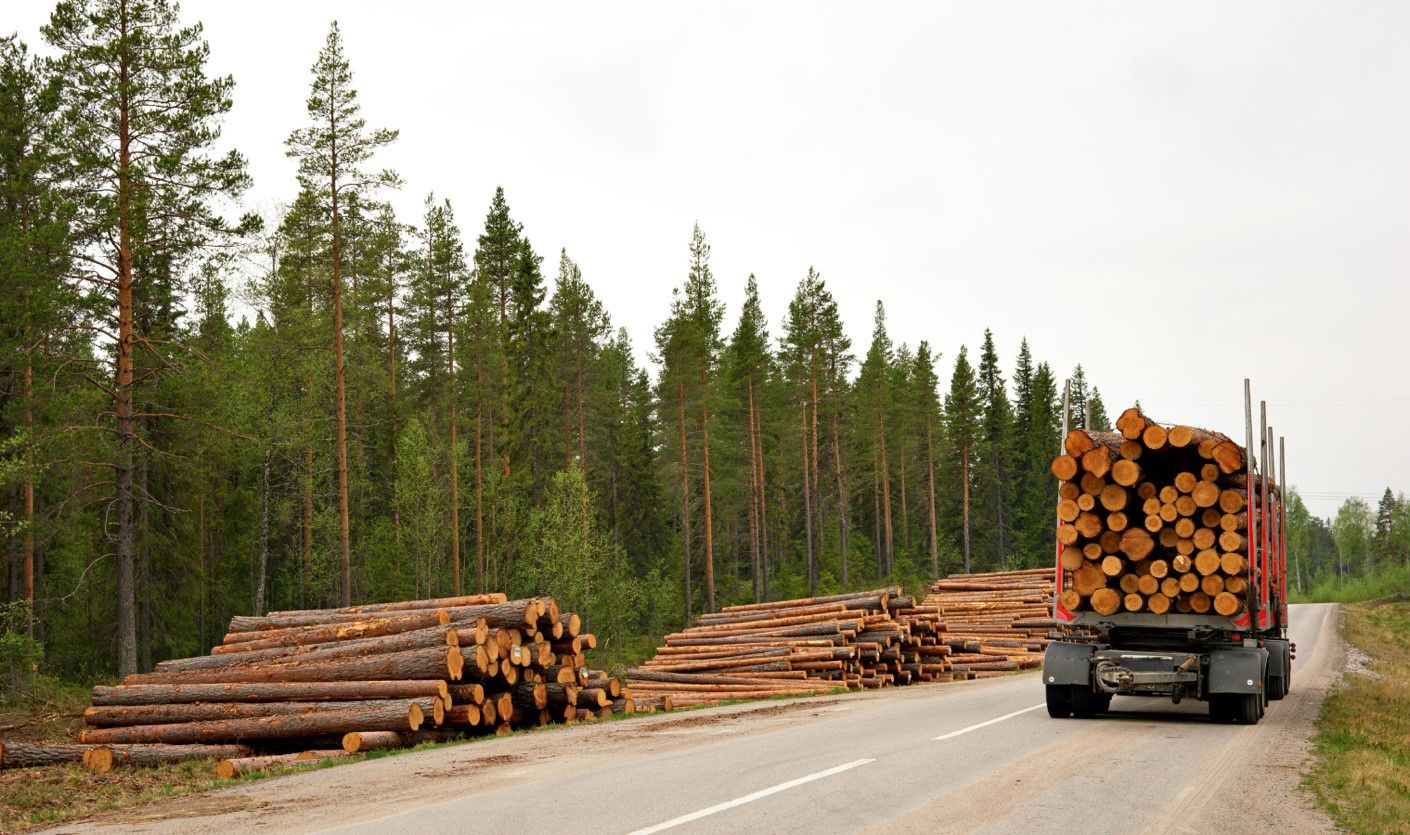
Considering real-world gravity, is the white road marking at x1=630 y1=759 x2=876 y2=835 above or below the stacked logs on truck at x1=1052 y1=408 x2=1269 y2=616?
below

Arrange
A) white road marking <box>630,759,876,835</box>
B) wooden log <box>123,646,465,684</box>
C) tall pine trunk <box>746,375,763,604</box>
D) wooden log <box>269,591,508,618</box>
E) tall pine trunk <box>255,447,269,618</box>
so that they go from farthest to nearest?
tall pine trunk <box>746,375,763,604</box> → tall pine trunk <box>255,447,269,618</box> → wooden log <box>269,591,508,618</box> → wooden log <box>123,646,465,684</box> → white road marking <box>630,759,876,835</box>

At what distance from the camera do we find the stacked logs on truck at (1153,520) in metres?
14.2

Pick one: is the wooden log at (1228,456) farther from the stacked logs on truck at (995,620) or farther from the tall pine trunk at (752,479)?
the tall pine trunk at (752,479)

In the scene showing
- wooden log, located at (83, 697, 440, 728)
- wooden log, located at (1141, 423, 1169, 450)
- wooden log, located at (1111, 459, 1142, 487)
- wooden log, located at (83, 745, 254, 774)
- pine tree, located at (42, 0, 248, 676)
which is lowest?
wooden log, located at (83, 745, 254, 774)

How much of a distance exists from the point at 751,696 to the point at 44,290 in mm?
18841

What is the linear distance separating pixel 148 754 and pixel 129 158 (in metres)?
14.7

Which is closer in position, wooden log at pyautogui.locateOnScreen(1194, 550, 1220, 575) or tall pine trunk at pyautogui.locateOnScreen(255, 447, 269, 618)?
wooden log at pyautogui.locateOnScreen(1194, 550, 1220, 575)

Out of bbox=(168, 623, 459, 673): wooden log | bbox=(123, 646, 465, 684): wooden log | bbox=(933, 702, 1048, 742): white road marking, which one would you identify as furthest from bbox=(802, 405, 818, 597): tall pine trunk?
bbox=(123, 646, 465, 684): wooden log

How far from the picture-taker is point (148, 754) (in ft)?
47.2

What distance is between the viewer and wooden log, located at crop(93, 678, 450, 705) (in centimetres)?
1498

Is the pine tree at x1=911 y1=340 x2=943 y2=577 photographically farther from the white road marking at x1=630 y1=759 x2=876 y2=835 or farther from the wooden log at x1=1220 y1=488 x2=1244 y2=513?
the white road marking at x1=630 y1=759 x2=876 y2=835

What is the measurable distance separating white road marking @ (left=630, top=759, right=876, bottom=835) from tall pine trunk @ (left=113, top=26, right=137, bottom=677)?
17.9 meters

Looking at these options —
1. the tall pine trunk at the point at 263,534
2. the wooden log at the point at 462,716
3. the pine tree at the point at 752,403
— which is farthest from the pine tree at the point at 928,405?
the wooden log at the point at 462,716

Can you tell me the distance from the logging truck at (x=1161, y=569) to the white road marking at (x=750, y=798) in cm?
517
